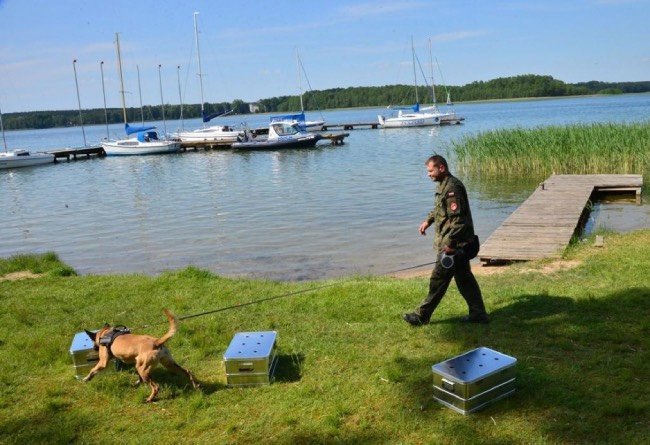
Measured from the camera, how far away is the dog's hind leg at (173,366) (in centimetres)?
501

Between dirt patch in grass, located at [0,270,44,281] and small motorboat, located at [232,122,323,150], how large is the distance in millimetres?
39266

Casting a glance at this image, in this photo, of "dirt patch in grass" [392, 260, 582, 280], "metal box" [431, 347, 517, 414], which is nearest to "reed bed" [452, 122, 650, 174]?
"dirt patch in grass" [392, 260, 582, 280]

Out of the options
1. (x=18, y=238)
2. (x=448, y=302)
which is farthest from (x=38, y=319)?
(x=18, y=238)

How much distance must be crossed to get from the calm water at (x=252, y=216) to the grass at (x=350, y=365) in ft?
13.4

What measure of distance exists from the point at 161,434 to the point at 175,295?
4.08 meters

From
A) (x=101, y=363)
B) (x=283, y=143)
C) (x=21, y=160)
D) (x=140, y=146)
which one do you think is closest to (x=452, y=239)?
(x=101, y=363)

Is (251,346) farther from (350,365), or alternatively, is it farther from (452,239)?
(452,239)

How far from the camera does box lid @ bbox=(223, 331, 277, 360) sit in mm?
5109

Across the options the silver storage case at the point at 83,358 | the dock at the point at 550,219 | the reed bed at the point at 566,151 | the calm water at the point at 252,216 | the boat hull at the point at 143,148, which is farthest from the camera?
the boat hull at the point at 143,148

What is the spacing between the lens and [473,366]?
4668 mm

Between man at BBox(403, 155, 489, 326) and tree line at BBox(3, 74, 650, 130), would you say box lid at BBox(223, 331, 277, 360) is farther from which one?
tree line at BBox(3, 74, 650, 130)

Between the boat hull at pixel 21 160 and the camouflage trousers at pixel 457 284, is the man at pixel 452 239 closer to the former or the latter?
the camouflage trousers at pixel 457 284

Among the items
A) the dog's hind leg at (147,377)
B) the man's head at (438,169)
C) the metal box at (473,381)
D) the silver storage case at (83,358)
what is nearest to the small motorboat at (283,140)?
the man's head at (438,169)

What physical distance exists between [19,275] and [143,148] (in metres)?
45.1
